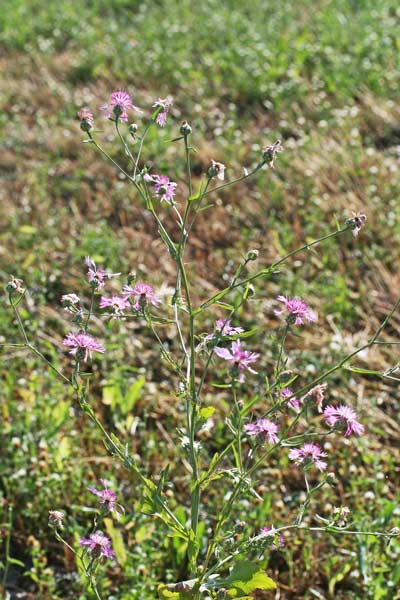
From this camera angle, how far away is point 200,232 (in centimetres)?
410

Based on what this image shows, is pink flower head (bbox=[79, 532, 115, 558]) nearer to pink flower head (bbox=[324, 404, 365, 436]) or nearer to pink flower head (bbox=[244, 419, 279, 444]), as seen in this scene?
pink flower head (bbox=[244, 419, 279, 444])


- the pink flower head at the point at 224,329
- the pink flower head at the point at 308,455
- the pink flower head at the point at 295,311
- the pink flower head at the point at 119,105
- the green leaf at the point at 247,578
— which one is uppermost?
the pink flower head at the point at 119,105

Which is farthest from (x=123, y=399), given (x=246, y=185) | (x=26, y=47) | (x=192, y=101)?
(x=26, y=47)

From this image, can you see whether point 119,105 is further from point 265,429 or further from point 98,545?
point 98,545

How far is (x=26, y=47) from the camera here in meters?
6.27

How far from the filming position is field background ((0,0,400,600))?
8.46ft

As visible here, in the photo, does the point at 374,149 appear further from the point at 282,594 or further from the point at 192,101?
the point at 282,594

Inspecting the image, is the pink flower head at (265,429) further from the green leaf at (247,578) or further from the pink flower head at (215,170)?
the pink flower head at (215,170)

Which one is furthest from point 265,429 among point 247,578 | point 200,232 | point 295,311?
point 200,232

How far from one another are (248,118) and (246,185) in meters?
0.74

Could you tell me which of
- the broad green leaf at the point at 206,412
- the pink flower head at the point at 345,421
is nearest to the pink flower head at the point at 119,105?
the broad green leaf at the point at 206,412

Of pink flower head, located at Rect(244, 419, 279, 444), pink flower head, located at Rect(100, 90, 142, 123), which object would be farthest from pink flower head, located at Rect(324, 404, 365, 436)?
pink flower head, located at Rect(100, 90, 142, 123)

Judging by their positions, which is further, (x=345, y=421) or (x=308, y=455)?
(x=308, y=455)

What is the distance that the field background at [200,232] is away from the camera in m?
2.58
